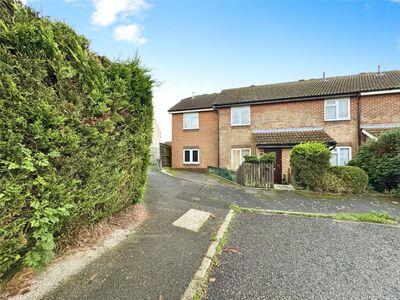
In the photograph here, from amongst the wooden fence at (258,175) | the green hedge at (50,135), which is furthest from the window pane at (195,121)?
the green hedge at (50,135)

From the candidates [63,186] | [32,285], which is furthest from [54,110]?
[32,285]

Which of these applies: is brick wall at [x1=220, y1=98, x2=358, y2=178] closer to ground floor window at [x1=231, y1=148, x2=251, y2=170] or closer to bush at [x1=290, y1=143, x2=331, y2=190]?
ground floor window at [x1=231, y1=148, x2=251, y2=170]

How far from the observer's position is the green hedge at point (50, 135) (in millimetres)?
2295

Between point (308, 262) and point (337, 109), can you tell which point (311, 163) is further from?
point (308, 262)

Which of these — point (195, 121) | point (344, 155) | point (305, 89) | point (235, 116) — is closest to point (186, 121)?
point (195, 121)

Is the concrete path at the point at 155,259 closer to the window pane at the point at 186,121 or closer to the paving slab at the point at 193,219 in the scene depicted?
the paving slab at the point at 193,219

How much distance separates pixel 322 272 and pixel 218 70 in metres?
12.6

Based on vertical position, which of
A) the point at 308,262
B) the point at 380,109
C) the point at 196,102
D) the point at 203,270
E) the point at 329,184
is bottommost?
the point at 308,262

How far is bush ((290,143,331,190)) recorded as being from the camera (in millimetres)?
9930

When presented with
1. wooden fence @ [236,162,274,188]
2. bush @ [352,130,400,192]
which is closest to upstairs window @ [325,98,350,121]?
bush @ [352,130,400,192]

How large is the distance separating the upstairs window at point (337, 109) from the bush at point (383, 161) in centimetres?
342

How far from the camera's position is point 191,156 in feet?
60.0

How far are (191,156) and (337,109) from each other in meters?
11.8

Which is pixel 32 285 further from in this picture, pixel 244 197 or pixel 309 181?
pixel 309 181
